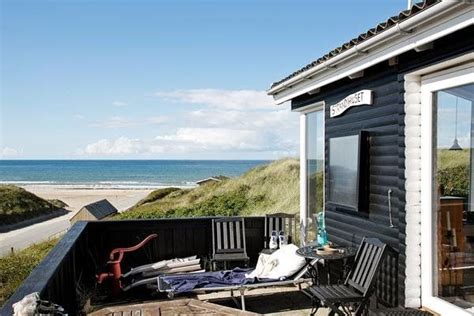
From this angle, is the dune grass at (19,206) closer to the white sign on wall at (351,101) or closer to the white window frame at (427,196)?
the white sign on wall at (351,101)

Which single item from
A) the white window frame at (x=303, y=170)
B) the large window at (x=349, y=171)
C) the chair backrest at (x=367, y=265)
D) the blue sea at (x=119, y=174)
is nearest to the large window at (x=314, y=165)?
the white window frame at (x=303, y=170)

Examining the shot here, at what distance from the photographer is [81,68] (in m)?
41.0

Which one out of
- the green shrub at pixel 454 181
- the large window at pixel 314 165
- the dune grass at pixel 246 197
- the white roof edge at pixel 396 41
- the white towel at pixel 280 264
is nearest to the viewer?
the white roof edge at pixel 396 41

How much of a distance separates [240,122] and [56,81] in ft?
66.3

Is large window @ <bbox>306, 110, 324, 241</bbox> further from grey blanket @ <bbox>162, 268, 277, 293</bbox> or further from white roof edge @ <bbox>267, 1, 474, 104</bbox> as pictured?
grey blanket @ <bbox>162, 268, 277, 293</bbox>

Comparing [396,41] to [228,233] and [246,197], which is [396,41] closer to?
[228,233]

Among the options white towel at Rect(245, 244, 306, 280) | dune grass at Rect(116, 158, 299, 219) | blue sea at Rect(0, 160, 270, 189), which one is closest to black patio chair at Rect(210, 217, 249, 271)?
white towel at Rect(245, 244, 306, 280)

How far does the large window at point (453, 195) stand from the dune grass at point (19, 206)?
2158 centimetres

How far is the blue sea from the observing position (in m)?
48.2

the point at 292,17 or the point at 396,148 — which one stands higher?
the point at 292,17

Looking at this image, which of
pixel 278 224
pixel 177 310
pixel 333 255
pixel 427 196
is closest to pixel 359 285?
pixel 333 255

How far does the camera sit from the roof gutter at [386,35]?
2850mm

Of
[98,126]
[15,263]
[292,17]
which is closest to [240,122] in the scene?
[98,126]

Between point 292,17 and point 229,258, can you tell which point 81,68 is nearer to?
point 292,17
